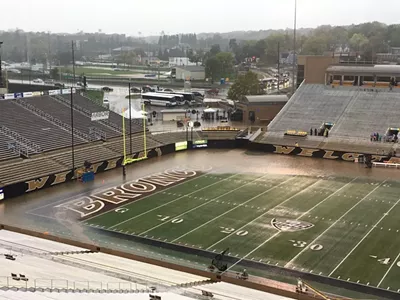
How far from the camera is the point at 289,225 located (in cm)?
2548

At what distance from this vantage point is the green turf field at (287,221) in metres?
21.3

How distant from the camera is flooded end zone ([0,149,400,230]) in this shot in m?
28.0

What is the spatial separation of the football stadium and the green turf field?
94mm

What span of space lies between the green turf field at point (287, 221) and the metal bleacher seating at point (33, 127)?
11383 mm

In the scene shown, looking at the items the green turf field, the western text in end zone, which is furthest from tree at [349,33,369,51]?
the green turf field

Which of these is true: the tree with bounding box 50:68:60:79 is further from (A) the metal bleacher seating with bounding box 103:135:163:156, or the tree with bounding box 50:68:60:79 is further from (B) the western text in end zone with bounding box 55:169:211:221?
(B) the western text in end zone with bounding box 55:169:211:221

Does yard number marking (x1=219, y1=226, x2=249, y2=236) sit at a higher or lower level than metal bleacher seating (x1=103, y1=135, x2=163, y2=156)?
lower

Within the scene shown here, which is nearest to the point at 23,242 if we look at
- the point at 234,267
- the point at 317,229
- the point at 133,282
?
the point at 133,282

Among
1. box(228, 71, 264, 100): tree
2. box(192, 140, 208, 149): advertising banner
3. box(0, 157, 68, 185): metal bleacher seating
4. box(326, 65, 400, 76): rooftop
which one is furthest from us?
box(228, 71, 264, 100): tree

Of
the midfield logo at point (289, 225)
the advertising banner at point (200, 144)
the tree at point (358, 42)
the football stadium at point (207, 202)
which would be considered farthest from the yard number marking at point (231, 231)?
the tree at point (358, 42)

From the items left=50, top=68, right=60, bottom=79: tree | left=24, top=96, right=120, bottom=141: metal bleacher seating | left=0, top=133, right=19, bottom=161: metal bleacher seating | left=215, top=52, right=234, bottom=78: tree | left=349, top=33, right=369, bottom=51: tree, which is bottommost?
left=0, top=133, right=19, bottom=161: metal bleacher seating

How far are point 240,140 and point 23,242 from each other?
1094 inches

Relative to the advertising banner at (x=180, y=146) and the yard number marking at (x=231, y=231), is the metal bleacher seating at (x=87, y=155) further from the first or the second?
the yard number marking at (x=231, y=231)

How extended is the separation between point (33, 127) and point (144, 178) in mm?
10660
